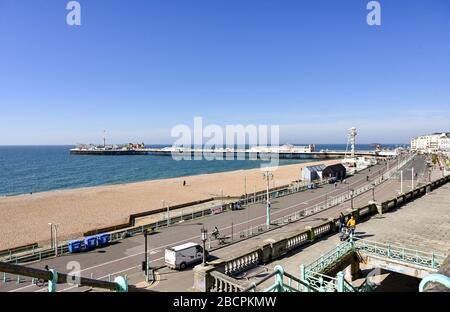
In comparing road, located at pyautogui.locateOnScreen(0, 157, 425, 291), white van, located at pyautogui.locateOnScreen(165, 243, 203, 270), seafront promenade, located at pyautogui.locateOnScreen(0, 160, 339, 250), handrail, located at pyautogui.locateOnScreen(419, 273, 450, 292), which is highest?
handrail, located at pyautogui.locateOnScreen(419, 273, 450, 292)

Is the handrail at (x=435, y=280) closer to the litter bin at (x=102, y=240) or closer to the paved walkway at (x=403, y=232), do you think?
the paved walkway at (x=403, y=232)

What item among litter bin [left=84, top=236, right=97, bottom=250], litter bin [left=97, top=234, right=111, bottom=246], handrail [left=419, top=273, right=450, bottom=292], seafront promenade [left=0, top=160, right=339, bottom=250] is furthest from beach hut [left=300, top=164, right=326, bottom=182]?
handrail [left=419, top=273, right=450, bottom=292]

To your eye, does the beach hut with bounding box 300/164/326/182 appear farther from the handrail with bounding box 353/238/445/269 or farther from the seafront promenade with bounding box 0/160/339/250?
the handrail with bounding box 353/238/445/269

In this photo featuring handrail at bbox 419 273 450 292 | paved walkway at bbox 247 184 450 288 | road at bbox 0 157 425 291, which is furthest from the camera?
road at bbox 0 157 425 291

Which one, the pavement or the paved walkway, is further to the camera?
the paved walkway

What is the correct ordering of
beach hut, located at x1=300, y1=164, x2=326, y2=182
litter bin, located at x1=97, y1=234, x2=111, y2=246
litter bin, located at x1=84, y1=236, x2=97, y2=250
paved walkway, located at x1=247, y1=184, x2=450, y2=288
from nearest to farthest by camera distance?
paved walkway, located at x1=247, y1=184, x2=450, y2=288 → litter bin, located at x1=84, y1=236, x2=97, y2=250 → litter bin, located at x1=97, y1=234, x2=111, y2=246 → beach hut, located at x1=300, y1=164, x2=326, y2=182

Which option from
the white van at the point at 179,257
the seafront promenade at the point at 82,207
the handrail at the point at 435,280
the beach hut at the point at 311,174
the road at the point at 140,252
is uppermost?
the handrail at the point at 435,280

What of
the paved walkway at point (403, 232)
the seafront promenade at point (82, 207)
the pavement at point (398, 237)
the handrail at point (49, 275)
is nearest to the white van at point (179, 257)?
the pavement at point (398, 237)

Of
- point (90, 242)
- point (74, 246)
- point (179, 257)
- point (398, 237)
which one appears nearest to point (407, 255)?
point (398, 237)

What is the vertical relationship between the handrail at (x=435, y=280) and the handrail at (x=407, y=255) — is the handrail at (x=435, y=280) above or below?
above

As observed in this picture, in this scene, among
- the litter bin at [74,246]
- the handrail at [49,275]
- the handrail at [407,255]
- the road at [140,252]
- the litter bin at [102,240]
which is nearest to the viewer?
the handrail at [49,275]

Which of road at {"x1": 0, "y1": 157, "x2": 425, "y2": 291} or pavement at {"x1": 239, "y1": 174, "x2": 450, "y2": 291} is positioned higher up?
pavement at {"x1": 239, "y1": 174, "x2": 450, "y2": 291}

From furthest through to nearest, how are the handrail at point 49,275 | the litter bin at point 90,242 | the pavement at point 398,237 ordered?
the litter bin at point 90,242 → the pavement at point 398,237 → the handrail at point 49,275
